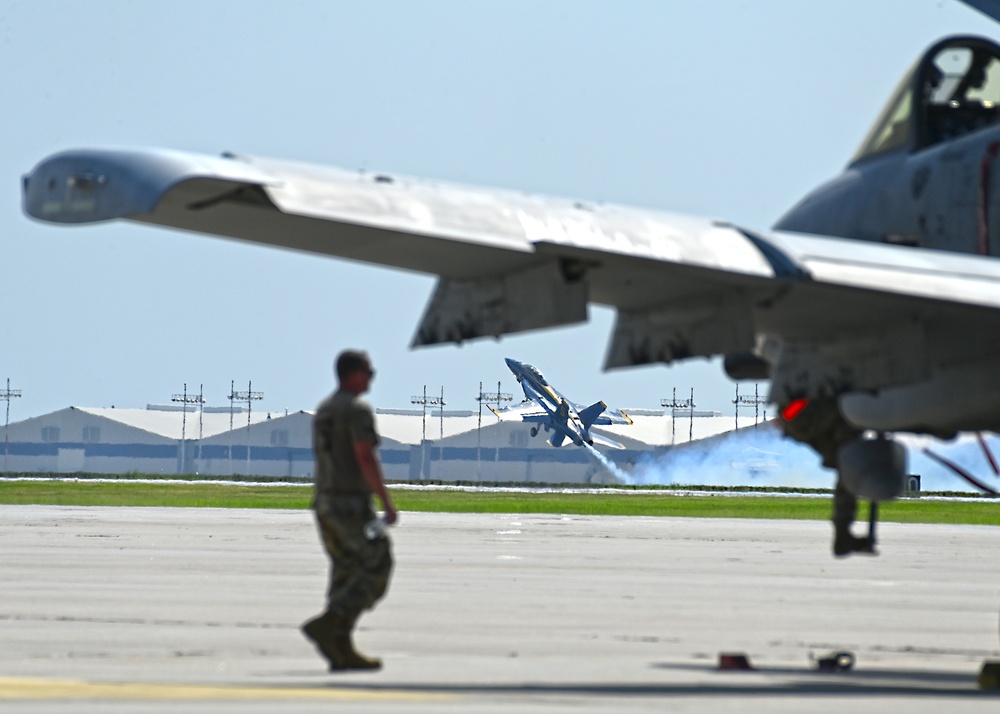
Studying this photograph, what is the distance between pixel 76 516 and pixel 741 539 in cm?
1656

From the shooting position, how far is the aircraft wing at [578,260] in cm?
731

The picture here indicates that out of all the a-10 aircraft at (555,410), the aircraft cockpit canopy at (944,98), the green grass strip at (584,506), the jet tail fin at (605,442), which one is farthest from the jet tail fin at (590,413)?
the aircraft cockpit canopy at (944,98)

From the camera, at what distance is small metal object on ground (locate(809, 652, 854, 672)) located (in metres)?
10.8

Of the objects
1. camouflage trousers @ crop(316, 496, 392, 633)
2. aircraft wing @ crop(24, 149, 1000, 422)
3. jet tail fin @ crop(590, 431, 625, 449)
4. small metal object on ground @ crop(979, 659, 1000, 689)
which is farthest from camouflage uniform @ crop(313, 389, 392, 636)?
jet tail fin @ crop(590, 431, 625, 449)

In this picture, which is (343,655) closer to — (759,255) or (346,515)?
(346,515)

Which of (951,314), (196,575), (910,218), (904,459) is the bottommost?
(196,575)

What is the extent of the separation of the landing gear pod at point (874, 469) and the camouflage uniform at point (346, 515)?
11.1 feet

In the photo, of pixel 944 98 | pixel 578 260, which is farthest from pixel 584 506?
pixel 578 260

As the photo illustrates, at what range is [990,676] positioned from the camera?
388 inches

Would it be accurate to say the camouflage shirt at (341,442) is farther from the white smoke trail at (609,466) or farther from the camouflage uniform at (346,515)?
the white smoke trail at (609,466)

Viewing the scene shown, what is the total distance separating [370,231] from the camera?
316 inches

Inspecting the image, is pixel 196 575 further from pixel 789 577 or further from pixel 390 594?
pixel 789 577

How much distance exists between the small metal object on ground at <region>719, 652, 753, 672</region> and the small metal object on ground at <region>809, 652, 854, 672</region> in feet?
1.70

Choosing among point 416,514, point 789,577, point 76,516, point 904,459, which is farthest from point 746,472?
point 904,459
